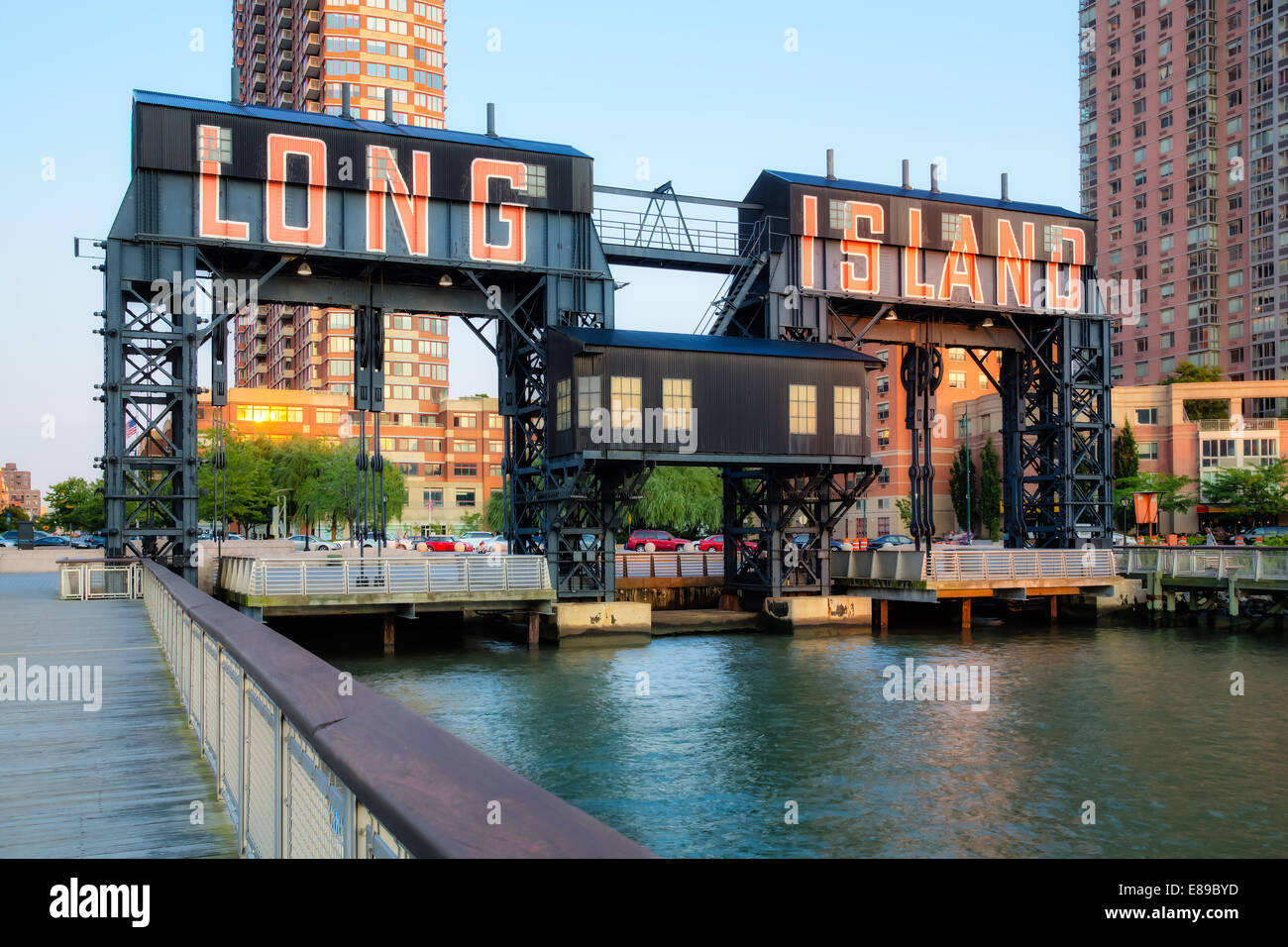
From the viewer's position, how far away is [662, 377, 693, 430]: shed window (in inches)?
1508

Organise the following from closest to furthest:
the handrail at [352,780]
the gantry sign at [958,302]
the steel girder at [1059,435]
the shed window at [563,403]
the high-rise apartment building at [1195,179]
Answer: the handrail at [352,780] < the shed window at [563,403] < the gantry sign at [958,302] < the steel girder at [1059,435] < the high-rise apartment building at [1195,179]

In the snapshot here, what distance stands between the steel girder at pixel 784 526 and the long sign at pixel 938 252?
297 inches

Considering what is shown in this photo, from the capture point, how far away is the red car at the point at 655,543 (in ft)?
230

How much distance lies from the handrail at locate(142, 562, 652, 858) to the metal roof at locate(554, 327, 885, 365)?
2989 centimetres

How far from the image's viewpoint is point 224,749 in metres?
8.13

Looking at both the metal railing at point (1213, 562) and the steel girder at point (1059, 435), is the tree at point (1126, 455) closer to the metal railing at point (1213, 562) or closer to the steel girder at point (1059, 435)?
the steel girder at point (1059, 435)

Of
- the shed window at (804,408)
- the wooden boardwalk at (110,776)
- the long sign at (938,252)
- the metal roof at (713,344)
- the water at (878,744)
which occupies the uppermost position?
the long sign at (938,252)

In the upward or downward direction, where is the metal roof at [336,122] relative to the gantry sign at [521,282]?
upward

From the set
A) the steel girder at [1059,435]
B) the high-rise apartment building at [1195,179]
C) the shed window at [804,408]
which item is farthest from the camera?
the high-rise apartment building at [1195,179]

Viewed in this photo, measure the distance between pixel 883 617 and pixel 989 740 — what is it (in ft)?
71.3

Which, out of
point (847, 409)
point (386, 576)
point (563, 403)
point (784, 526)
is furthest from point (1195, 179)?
point (386, 576)

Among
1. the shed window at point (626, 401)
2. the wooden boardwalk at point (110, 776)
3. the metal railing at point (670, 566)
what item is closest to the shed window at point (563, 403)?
the shed window at point (626, 401)

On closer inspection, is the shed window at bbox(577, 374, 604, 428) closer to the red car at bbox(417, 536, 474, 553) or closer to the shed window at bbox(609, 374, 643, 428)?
the shed window at bbox(609, 374, 643, 428)
